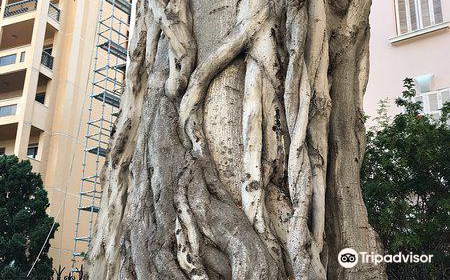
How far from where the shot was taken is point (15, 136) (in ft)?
66.1

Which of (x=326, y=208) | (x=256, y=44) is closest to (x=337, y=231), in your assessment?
(x=326, y=208)

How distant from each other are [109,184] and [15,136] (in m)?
17.3

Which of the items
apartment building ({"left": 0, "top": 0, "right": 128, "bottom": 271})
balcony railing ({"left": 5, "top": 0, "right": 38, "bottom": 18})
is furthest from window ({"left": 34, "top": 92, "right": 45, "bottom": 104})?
balcony railing ({"left": 5, "top": 0, "right": 38, "bottom": 18})

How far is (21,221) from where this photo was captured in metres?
13.7

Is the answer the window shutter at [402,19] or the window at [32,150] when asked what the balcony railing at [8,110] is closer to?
the window at [32,150]

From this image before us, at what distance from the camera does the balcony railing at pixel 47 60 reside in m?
20.6

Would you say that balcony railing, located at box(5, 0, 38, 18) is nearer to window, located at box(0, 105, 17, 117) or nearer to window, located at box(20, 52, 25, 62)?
window, located at box(20, 52, 25, 62)

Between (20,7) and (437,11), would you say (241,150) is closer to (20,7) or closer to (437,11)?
(437,11)

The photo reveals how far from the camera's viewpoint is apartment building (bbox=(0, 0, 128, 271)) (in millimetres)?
19516

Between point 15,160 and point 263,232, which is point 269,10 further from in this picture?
point 15,160

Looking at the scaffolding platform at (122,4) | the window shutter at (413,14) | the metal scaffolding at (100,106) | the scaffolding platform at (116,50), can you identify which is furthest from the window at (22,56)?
the window shutter at (413,14)

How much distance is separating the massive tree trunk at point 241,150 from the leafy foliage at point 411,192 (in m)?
3.40

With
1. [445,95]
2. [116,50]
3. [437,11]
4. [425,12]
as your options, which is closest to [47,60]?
[116,50]

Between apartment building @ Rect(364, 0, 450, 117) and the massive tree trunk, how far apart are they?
Answer: 8.62 metres
